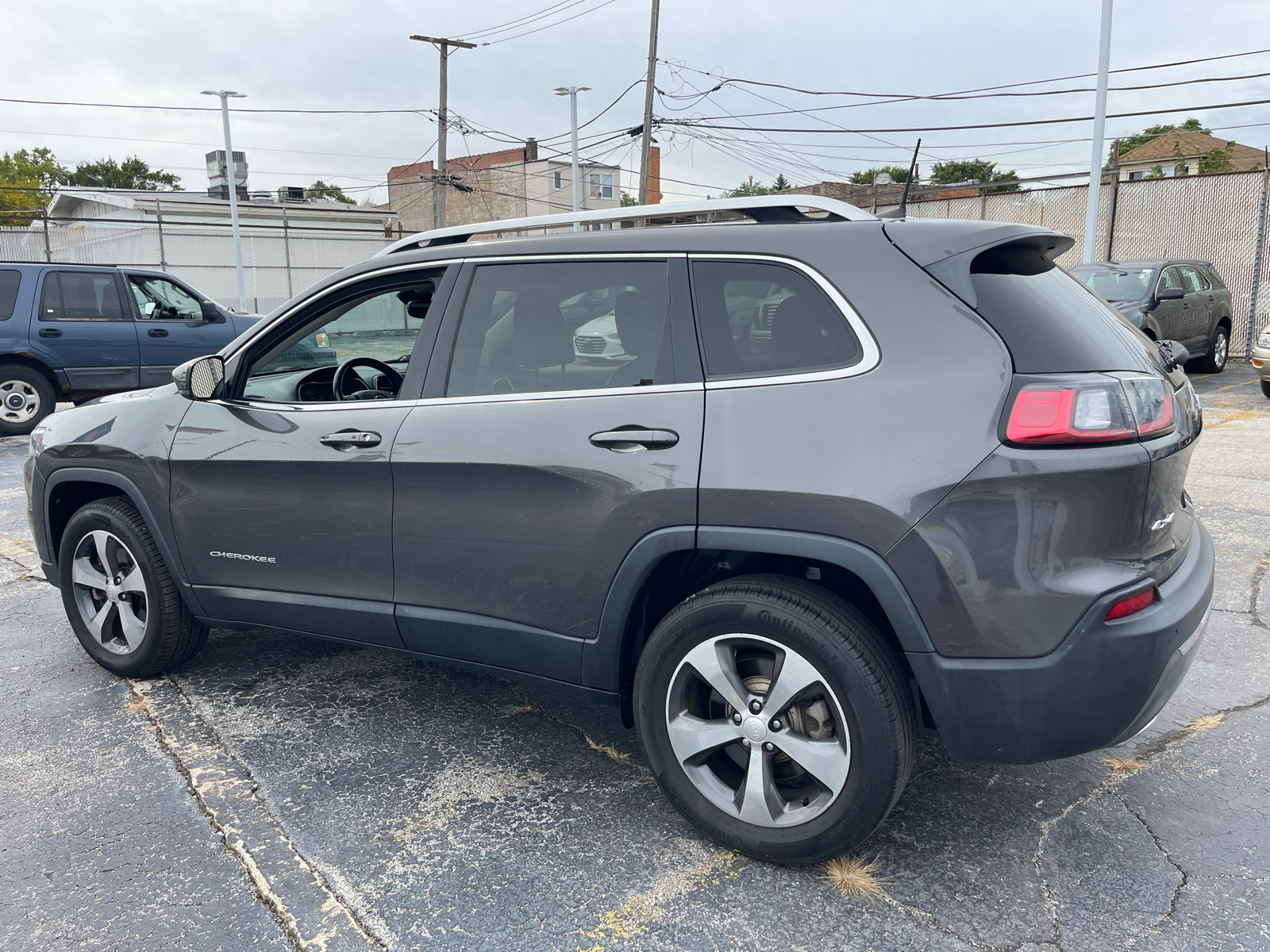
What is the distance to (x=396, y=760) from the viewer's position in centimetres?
324

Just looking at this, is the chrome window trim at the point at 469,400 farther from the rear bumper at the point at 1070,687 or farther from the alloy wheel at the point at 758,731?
the rear bumper at the point at 1070,687

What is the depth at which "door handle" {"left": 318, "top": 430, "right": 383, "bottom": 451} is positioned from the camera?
3.12 metres

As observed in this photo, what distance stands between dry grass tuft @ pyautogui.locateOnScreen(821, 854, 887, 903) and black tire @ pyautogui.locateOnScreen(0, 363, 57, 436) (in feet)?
35.4

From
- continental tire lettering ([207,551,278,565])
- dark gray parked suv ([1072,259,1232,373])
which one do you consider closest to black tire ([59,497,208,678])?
continental tire lettering ([207,551,278,565])

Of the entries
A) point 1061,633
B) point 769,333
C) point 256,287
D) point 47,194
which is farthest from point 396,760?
point 47,194

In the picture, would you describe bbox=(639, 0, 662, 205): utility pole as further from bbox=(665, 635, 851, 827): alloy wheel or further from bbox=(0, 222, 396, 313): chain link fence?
bbox=(665, 635, 851, 827): alloy wheel

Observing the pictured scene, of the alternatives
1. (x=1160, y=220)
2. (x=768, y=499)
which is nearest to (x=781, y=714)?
(x=768, y=499)

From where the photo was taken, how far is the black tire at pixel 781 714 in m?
2.39

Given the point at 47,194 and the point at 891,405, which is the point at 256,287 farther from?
the point at 891,405

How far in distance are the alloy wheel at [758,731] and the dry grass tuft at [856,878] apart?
0.65 feet

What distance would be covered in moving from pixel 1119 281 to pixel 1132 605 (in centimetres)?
1253

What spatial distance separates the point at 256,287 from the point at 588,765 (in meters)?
33.6

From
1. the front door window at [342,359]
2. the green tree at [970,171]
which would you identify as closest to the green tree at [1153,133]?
the green tree at [970,171]

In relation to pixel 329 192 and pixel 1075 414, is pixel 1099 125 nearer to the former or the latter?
pixel 1075 414
